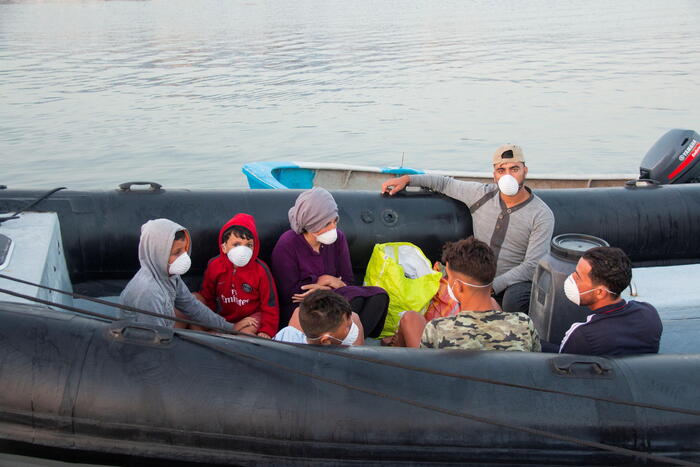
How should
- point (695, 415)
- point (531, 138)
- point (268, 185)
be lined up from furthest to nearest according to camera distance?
point (531, 138), point (268, 185), point (695, 415)

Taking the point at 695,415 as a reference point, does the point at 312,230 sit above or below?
above

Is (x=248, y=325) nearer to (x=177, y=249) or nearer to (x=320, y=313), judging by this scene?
(x=177, y=249)

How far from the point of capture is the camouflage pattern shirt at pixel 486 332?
2.52 m

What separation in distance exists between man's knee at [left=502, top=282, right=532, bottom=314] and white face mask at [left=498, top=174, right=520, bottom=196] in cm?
47

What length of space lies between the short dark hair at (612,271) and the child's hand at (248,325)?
61.0 inches

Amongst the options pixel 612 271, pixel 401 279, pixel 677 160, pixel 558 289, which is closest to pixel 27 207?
pixel 401 279

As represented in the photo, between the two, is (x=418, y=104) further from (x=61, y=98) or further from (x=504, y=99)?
(x=61, y=98)

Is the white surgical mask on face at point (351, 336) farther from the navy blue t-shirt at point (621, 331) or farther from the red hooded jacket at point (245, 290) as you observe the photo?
the navy blue t-shirt at point (621, 331)

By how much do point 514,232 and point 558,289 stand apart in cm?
70

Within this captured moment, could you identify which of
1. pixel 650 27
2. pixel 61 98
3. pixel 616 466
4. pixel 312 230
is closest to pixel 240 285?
pixel 312 230

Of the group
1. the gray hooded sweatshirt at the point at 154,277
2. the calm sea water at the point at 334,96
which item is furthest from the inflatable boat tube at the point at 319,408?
the calm sea water at the point at 334,96

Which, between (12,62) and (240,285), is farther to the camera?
(12,62)

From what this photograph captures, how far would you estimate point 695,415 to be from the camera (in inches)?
88.7

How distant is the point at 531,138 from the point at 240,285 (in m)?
A: 8.73
